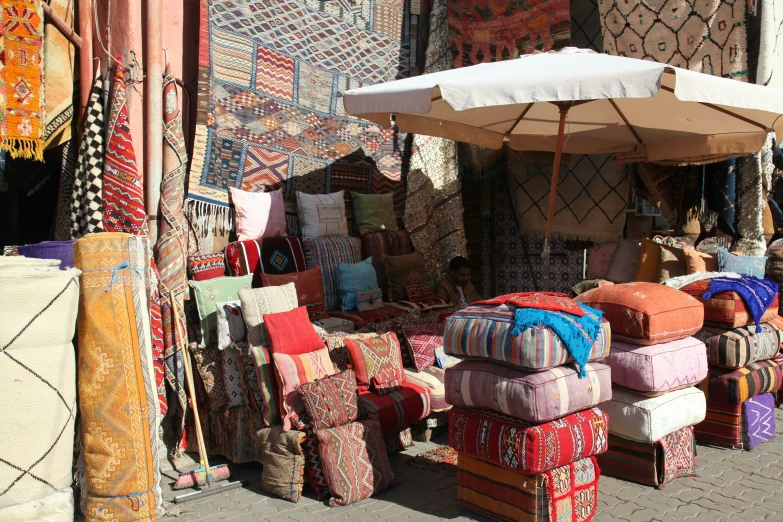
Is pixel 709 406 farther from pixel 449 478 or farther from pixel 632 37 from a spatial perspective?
pixel 632 37

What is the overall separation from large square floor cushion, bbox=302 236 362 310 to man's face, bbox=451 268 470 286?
3.26 feet

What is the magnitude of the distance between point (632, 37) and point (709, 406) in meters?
3.53

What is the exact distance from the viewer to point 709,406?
194 inches

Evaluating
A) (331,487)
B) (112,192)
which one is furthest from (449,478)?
(112,192)

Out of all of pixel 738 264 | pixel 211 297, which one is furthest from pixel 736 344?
pixel 211 297

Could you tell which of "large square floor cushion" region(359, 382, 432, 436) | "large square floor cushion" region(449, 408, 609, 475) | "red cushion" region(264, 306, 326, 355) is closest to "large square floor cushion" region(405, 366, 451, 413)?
"large square floor cushion" region(359, 382, 432, 436)

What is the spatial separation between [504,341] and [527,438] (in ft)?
1.60

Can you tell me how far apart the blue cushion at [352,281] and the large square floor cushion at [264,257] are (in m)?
0.36

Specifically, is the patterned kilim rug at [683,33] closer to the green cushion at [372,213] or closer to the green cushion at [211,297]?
the green cushion at [372,213]

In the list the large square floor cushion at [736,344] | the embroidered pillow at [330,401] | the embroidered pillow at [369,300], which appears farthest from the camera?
the embroidered pillow at [369,300]

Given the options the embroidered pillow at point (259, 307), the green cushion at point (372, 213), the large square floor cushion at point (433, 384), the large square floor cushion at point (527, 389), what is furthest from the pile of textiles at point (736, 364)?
the embroidered pillow at point (259, 307)

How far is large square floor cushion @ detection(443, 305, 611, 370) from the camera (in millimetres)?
3330

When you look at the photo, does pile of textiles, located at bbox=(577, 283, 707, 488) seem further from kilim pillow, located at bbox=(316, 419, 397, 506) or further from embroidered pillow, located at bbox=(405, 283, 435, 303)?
embroidered pillow, located at bbox=(405, 283, 435, 303)

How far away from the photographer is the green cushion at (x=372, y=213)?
664 centimetres
